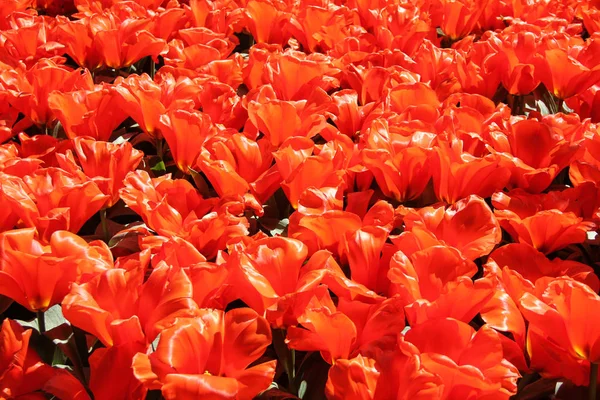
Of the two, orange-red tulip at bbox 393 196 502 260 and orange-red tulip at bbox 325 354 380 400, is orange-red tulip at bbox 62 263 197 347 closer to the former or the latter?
orange-red tulip at bbox 325 354 380 400

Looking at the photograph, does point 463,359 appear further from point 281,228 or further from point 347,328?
point 281,228

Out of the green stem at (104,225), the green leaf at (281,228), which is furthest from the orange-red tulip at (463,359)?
the green stem at (104,225)

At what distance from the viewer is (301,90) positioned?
1710mm

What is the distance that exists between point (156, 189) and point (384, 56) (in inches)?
33.6

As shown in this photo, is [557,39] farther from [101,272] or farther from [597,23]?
[101,272]

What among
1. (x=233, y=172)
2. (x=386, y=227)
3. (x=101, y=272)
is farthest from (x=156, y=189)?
(x=386, y=227)

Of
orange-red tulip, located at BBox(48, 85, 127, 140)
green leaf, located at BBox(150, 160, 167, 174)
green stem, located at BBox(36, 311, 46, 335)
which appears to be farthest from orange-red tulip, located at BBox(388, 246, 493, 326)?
orange-red tulip, located at BBox(48, 85, 127, 140)

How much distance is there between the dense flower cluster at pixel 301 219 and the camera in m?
0.97

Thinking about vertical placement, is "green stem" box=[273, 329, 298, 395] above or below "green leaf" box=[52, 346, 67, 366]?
above

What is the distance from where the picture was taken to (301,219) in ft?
3.88

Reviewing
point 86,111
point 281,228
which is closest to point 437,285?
point 281,228

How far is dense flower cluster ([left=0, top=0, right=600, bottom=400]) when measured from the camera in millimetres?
966

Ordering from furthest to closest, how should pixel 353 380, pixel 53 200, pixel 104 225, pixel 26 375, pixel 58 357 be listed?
pixel 104 225 < pixel 53 200 < pixel 58 357 < pixel 26 375 < pixel 353 380

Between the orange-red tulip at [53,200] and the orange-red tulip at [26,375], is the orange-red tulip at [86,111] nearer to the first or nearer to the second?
the orange-red tulip at [53,200]
